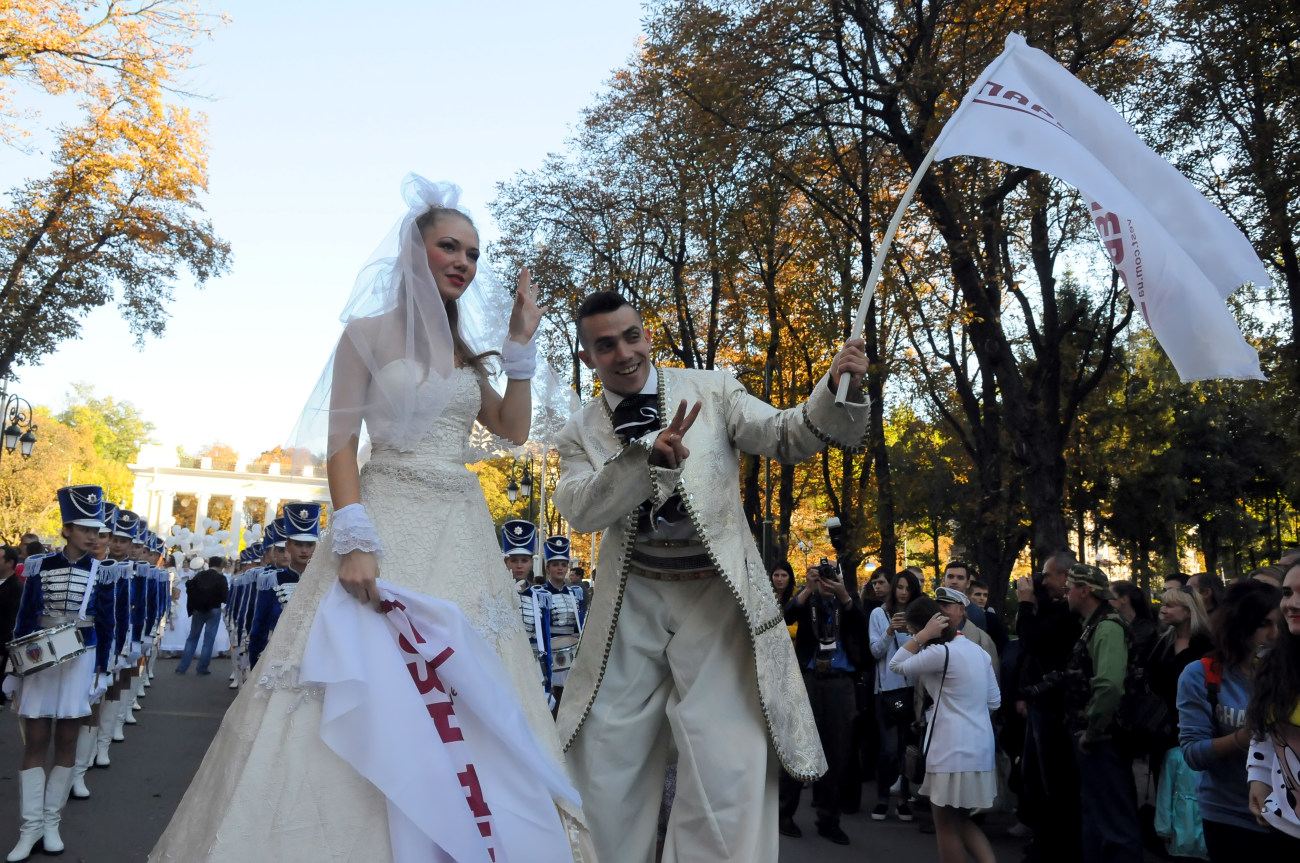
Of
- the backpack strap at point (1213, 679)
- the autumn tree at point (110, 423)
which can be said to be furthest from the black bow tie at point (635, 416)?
the autumn tree at point (110, 423)

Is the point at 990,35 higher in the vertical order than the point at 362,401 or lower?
higher

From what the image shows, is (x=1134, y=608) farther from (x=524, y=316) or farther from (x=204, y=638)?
(x=204, y=638)

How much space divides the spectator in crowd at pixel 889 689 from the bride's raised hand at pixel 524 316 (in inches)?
254

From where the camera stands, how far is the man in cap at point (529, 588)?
31.9 feet

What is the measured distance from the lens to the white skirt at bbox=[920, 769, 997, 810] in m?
6.53

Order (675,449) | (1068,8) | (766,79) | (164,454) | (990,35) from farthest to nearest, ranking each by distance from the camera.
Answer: (164,454), (766,79), (990,35), (1068,8), (675,449)

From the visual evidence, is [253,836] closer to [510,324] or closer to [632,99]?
[510,324]

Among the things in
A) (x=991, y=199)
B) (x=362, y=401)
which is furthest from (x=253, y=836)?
(x=991, y=199)

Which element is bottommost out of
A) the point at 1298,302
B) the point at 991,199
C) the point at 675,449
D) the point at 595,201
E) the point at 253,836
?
the point at 253,836

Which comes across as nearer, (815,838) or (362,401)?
(362,401)

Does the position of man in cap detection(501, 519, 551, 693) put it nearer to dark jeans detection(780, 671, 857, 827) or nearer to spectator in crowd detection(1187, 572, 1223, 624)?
dark jeans detection(780, 671, 857, 827)

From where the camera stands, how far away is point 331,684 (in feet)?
9.16

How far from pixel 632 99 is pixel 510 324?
2172 cm

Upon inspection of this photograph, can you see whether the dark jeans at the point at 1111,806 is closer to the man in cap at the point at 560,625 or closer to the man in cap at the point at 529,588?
the man in cap at the point at 529,588
